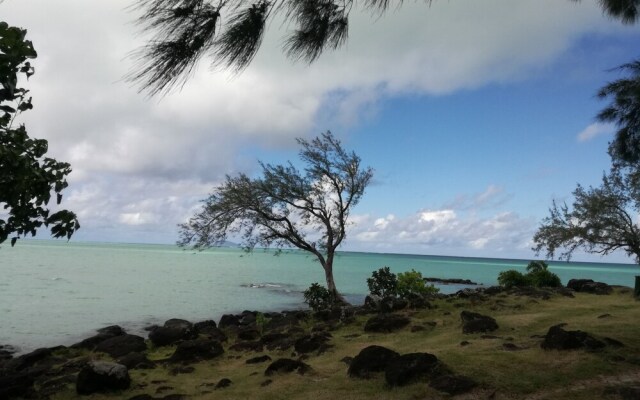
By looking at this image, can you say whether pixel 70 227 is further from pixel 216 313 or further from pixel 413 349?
pixel 216 313

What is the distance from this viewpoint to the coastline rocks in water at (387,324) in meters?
14.9

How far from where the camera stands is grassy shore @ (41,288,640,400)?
23.7ft

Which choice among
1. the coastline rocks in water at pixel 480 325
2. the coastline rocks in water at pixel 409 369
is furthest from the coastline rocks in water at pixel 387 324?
the coastline rocks in water at pixel 409 369

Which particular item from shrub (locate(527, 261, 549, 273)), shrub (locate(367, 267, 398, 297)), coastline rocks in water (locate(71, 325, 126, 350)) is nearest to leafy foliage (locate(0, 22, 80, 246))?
coastline rocks in water (locate(71, 325, 126, 350))

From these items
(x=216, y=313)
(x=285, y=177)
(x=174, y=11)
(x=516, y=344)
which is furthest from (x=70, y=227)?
(x=216, y=313)

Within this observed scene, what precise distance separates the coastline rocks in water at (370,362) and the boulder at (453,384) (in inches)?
55.4

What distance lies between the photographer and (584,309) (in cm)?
1552

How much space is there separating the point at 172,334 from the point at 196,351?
14.3 ft

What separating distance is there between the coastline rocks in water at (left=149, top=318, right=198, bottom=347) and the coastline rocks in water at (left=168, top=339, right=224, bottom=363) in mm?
3828

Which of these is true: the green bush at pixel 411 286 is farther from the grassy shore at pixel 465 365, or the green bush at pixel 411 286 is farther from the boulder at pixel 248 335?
the boulder at pixel 248 335

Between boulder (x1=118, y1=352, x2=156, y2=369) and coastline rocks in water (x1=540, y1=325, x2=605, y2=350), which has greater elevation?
coastline rocks in water (x1=540, y1=325, x2=605, y2=350)

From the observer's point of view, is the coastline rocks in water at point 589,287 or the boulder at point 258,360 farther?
the coastline rocks in water at point 589,287

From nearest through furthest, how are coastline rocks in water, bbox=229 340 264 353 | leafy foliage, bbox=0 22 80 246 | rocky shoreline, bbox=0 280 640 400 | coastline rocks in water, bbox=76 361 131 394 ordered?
leafy foliage, bbox=0 22 80 246 < rocky shoreline, bbox=0 280 640 400 < coastline rocks in water, bbox=76 361 131 394 < coastline rocks in water, bbox=229 340 264 353

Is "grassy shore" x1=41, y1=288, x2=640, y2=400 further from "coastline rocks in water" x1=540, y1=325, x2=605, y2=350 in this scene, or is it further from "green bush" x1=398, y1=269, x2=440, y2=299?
"green bush" x1=398, y1=269, x2=440, y2=299
